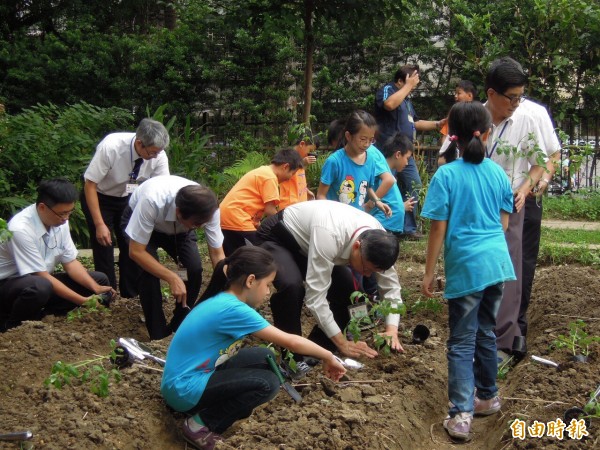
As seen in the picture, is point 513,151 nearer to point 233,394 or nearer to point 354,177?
point 354,177

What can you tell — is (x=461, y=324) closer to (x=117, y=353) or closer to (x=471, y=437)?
(x=471, y=437)

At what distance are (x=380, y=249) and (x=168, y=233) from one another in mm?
1921

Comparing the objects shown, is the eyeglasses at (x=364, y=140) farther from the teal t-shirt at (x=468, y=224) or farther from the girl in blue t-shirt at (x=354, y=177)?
the teal t-shirt at (x=468, y=224)

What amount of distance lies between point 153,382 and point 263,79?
1007 cm

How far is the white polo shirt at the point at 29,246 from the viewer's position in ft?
19.1

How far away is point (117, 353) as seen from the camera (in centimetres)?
484

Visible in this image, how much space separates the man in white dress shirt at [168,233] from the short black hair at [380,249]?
115cm

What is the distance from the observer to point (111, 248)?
6.87 m

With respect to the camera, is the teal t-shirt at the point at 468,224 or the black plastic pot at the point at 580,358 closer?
the teal t-shirt at the point at 468,224

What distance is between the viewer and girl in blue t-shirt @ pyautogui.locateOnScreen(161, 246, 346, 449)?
402 centimetres

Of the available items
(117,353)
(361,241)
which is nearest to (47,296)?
(117,353)

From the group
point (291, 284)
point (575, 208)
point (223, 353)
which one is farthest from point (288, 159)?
point (575, 208)

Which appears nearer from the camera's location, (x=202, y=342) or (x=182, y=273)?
(x=202, y=342)

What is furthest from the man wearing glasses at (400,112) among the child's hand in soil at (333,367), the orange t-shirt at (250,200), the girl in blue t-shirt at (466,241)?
the child's hand in soil at (333,367)
